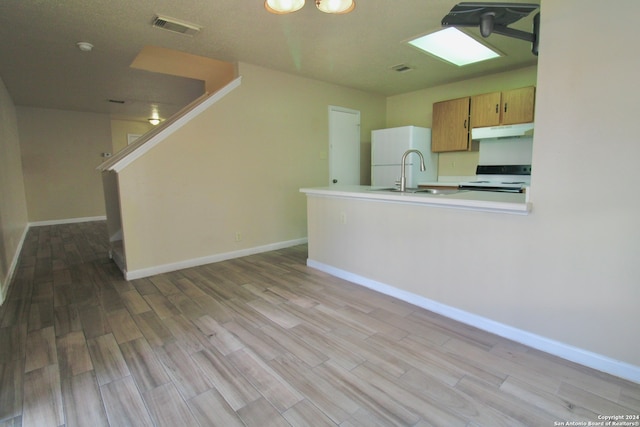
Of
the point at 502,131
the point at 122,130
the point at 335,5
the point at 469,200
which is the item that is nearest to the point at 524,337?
the point at 469,200

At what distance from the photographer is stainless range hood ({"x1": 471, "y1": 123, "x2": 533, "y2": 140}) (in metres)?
4.04

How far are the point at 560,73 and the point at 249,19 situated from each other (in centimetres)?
237

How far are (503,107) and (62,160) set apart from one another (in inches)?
329

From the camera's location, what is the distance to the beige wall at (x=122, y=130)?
7879mm

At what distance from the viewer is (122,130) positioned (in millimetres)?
8047

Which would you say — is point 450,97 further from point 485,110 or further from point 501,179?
point 501,179

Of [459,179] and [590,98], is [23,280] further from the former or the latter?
[459,179]

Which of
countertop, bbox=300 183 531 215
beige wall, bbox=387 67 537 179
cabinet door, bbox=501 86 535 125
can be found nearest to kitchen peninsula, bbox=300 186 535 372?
countertop, bbox=300 183 531 215

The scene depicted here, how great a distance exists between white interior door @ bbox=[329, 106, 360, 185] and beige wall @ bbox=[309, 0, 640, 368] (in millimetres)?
3097

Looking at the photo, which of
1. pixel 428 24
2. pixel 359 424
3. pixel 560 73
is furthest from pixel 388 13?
pixel 359 424

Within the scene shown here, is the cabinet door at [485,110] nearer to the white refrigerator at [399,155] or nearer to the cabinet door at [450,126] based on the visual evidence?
the cabinet door at [450,126]

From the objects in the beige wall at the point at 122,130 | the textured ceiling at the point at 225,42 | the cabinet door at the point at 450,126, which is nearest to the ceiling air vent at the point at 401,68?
the textured ceiling at the point at 225,42

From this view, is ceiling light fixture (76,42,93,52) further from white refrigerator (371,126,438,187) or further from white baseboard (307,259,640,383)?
white refrigerator (371,126,438,187)

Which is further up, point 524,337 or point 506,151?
point 506,151
